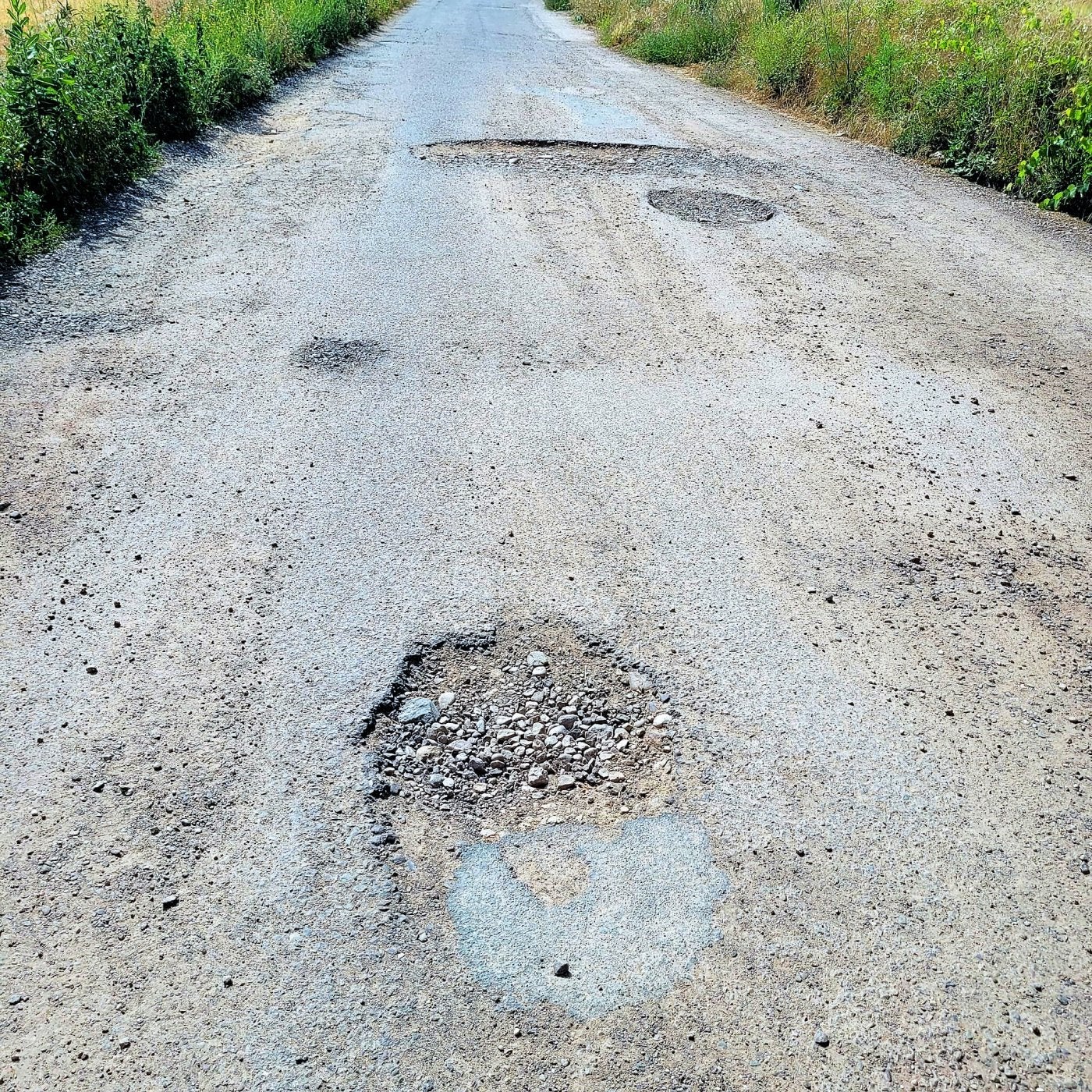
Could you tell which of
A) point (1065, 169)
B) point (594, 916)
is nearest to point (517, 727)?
point (594, 916)

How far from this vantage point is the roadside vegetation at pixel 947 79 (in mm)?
8617

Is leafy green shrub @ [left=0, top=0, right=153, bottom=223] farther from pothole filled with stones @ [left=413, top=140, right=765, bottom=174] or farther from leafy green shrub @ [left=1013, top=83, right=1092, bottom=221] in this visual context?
leafy green shrub @ [left=1013, top=83, right=1092, bottom=221]

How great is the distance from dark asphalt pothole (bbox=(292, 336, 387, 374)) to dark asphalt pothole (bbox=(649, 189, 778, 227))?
11.6ft

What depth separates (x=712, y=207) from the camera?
8102mm

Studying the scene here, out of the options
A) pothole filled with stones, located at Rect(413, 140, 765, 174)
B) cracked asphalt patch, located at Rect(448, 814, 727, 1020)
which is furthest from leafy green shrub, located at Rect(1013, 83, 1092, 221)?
cracked asphalt patch, located at Rect(448, 814, 727, 1020)

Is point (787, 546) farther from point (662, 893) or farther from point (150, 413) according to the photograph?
point (150, 413)

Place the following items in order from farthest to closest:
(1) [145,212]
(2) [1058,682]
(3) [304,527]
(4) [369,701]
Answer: (1) [145,212] → (3) [304,527] → (2) [1058,682] → (4) [369,701]

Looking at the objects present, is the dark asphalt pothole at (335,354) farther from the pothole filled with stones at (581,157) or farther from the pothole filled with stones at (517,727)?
the pothole filled with stones at (581,157)

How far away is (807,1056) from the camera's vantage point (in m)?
2.21

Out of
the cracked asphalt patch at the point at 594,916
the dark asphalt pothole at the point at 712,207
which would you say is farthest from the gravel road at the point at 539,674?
the dark asphalt pothole at the point at 712,207

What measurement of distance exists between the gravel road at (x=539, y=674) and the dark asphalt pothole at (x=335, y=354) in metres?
0.03

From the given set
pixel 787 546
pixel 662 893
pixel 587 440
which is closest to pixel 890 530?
pixel 787 546

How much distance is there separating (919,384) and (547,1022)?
4.28 m

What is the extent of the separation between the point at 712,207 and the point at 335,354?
415 centimetres
